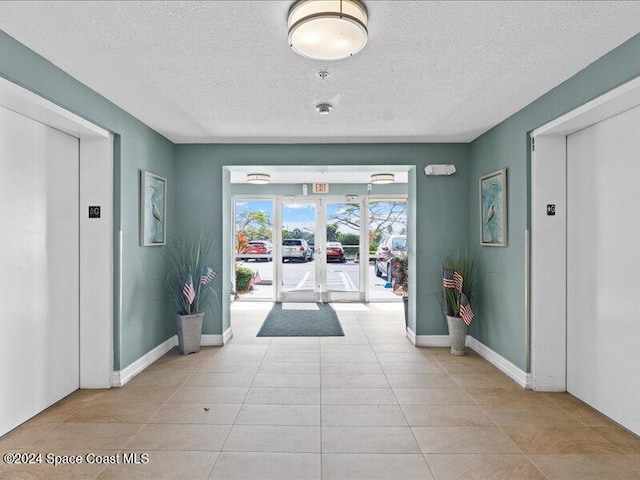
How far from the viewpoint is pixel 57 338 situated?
298 cm

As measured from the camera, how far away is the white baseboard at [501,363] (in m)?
3.24

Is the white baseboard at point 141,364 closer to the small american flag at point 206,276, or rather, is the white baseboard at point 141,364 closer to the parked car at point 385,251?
the small american flag at point 206,276

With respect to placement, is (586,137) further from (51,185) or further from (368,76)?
(51,185)

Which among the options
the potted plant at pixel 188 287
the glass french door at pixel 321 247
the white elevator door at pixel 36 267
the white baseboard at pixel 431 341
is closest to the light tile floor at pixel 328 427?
the white elevator door at pixel 36 267

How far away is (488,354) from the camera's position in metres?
3.99

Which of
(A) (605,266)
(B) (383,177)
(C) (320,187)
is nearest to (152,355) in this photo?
(A) (605,266)

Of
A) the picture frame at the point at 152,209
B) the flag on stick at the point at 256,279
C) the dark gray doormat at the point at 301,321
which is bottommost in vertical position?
the dark gray doormat at the point at 301,321

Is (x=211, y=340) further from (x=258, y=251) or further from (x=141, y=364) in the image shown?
(x=258, y=251)

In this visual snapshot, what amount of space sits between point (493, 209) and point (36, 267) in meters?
3.98

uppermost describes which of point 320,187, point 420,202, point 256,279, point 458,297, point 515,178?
point 320,187

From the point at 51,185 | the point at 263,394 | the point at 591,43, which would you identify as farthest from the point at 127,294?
the point at 591,43

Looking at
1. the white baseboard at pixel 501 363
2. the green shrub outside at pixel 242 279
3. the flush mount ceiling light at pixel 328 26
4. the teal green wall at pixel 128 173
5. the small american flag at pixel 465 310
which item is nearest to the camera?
the flush mount ceiling light at pixel 328 26

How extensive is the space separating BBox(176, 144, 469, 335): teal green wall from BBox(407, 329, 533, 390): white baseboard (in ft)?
0.27

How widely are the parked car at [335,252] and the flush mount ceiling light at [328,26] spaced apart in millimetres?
5626
